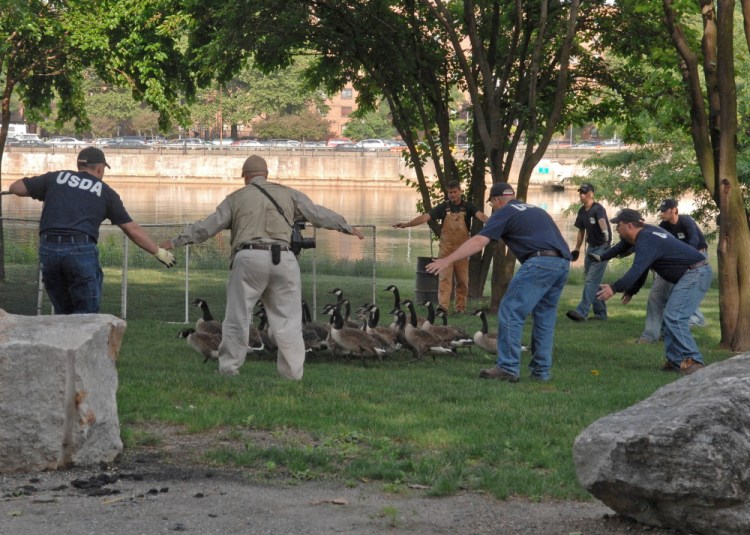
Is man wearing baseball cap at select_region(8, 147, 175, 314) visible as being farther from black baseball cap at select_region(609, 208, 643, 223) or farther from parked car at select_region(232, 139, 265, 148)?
parked car at select_region(232, 139, 265, 148)

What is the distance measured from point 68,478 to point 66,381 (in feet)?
2.08

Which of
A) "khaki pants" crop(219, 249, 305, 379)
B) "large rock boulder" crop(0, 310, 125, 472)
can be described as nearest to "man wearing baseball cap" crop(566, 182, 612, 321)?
"khaki pants" crop(219, 249, 305, 379)

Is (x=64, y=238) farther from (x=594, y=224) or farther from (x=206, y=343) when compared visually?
(x=594, y=224)

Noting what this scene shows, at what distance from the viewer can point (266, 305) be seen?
12109 mm

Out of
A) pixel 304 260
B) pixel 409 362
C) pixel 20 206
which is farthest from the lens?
pixel 20 206

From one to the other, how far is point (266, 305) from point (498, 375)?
101 inches

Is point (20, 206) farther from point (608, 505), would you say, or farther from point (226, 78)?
point (608, 505)

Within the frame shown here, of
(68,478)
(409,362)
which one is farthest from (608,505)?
(409,362)

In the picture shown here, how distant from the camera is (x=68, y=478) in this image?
790 cm

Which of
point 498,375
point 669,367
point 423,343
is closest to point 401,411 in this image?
point 498,375

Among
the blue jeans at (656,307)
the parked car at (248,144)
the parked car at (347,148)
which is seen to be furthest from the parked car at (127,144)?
the blue jeans at (656,307)

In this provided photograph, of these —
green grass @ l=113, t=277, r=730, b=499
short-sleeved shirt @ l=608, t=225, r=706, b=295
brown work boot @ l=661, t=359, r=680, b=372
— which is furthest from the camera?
brown work boot @ l=661, t=359, r=680, b=372

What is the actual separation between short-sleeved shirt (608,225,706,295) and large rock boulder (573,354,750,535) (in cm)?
572

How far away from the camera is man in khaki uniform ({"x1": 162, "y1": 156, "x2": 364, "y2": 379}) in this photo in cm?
1180
